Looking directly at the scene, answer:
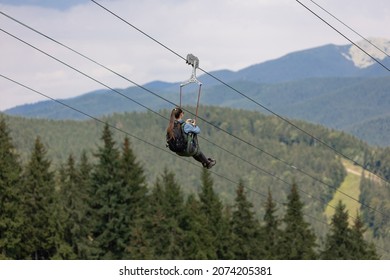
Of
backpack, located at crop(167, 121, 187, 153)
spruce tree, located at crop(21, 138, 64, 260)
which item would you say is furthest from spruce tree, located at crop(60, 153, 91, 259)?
backpack, located at crop(167, 121, 187, 153)

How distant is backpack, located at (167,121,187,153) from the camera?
2197cm

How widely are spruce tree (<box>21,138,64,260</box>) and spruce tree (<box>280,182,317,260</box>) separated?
953 inches

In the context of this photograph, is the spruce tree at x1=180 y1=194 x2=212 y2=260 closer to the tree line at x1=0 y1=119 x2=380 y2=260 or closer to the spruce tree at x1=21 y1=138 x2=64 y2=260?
the tree line at x1=0 y1=119 x2=380 y2=260

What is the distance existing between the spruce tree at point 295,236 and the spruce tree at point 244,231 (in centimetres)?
321

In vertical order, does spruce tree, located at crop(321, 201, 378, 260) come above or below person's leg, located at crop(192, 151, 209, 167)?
above

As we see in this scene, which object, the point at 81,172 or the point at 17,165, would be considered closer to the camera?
the point at 17,165

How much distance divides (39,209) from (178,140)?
1752 inches

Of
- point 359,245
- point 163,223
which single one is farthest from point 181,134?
point 359,245

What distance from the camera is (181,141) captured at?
72.4 ft

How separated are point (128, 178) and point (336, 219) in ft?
74.7
